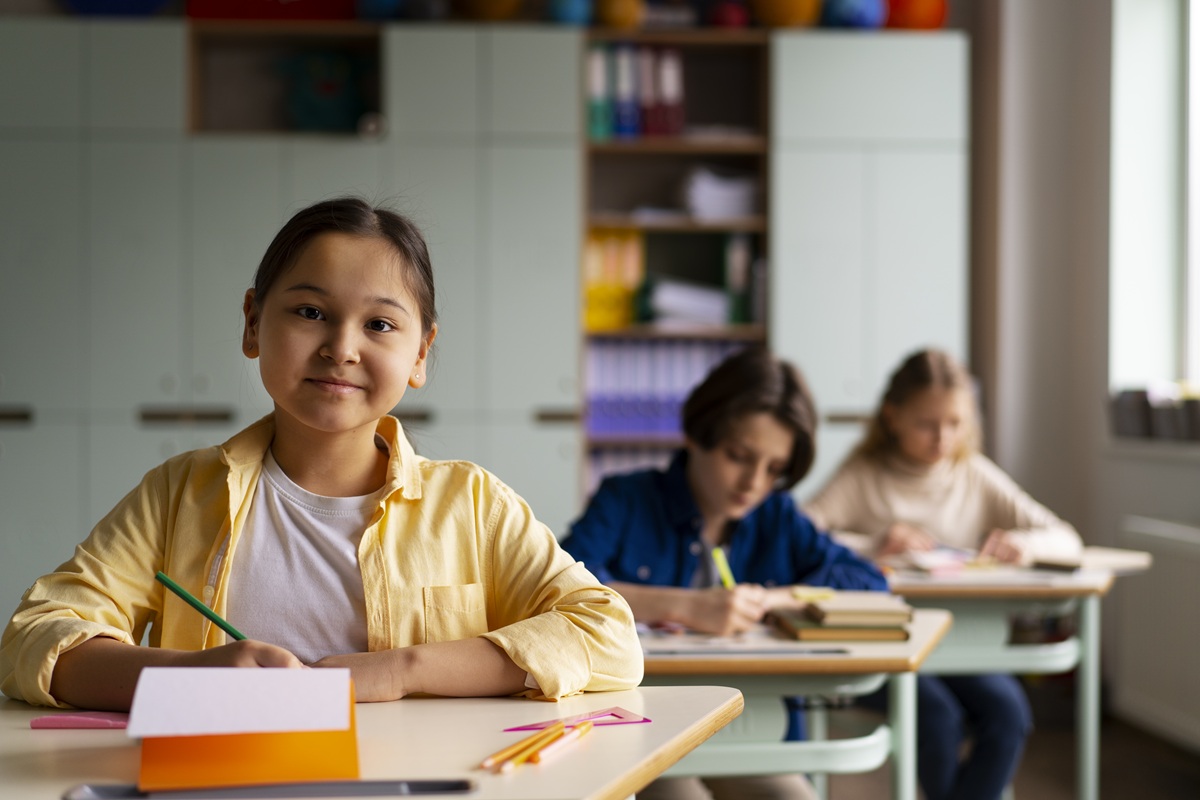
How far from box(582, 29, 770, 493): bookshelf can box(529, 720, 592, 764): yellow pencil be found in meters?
3.25

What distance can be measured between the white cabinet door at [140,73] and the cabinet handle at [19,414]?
2741 mm

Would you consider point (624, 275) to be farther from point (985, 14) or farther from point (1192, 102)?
point (1192, 102)

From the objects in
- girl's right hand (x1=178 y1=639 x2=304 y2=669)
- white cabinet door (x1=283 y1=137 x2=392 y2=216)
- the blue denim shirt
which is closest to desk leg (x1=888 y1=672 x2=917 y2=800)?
the blue denim shirt

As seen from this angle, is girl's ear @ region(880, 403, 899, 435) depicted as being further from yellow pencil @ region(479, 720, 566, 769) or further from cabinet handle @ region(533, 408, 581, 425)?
yellow pencil @ region(479, 720, 566, 769)

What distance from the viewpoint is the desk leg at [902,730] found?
183cm

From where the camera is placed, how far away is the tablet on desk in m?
0.81

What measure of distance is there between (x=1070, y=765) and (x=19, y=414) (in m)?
3.14

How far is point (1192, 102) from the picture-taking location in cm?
406

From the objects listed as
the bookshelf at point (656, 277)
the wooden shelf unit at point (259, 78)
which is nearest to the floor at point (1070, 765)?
the bookshelf at point (656, 277)

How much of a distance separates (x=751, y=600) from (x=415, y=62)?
2.80m

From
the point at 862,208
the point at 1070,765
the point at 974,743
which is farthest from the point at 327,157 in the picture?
the point at 1070,765

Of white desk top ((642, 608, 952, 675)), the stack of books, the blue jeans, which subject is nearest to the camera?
white desk top ((642, 608, 952, 675))

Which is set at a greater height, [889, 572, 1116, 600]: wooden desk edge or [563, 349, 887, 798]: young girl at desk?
[563, 349, 887, 798]: young girl at desk

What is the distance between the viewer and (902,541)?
2.82 meters
